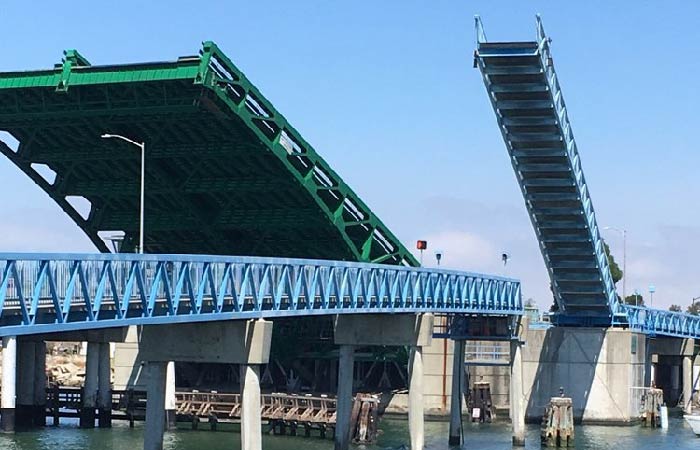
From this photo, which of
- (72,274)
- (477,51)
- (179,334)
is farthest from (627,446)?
(72,274)

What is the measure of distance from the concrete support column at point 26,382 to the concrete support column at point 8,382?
5.20 metres

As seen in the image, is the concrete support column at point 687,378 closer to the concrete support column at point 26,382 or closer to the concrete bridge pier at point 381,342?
the concrete bridge pier at point 381,342

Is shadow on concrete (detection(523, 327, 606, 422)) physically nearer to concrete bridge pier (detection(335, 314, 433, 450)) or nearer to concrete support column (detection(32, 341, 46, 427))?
concrete bridge pier (detection(335, 314, 433, 450))

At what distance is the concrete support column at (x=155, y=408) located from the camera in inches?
1919

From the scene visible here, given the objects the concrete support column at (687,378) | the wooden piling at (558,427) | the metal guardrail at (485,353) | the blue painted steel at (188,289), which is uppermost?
the blue painted steel at (188,289)

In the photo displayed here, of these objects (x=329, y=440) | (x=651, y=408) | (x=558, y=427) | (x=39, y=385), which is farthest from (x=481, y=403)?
(x=39, y=385)

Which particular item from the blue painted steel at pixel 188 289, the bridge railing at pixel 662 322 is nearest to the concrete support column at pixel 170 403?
the blue painted steel at pixel 188 289

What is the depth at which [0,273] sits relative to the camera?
1394 inches

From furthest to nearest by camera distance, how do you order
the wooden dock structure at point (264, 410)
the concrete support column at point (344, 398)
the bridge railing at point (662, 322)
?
the bridge railing at point (662, 322)
the wooden dock structure at point (264, 410)
the concrete support column at point (344, 398)

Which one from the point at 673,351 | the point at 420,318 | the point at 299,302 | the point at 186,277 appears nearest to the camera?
the point at 186,277

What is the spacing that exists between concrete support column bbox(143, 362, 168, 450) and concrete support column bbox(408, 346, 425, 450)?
17.8m

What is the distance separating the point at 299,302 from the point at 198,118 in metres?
15.6

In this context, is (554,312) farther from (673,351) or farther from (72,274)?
(72,274)

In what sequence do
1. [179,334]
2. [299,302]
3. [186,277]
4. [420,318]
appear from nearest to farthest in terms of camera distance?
[186,277] → [179,334] → [299,302] → [420,318]
